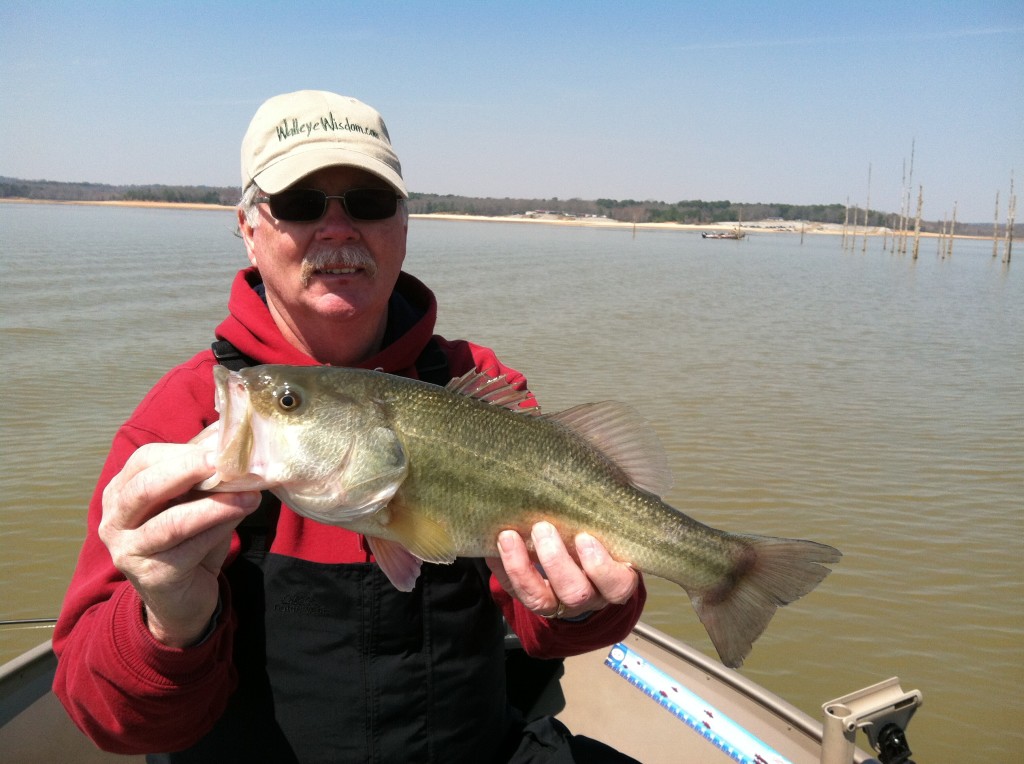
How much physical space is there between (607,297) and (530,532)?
27148 millimetres

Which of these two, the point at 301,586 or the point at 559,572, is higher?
the point at 559,572

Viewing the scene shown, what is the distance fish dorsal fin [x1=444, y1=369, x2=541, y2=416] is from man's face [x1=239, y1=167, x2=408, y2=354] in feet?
2.15

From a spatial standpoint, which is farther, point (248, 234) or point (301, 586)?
point (248, 234)

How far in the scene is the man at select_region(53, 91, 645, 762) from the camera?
2.22m

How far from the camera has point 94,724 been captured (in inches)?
94.1

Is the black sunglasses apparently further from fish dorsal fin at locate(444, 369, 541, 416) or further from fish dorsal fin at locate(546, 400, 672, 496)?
fish dorsal fin at locate(546, 400, 672, 496)

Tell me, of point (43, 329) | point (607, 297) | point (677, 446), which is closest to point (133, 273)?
point (43, 329)

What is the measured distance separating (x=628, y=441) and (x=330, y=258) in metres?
1.34

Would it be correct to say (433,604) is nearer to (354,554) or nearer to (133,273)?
(354,554)

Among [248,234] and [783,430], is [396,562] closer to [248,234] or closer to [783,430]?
[248,234]

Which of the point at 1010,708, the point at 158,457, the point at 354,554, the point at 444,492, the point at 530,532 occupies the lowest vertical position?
the point at 1010,708

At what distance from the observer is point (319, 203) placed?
2988mm

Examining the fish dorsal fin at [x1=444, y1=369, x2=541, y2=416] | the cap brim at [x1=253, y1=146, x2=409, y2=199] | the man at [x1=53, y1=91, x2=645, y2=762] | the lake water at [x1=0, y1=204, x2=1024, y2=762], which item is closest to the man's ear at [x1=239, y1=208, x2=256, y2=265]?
the man at [x1=53, y1=91, x2=645, y2=762]

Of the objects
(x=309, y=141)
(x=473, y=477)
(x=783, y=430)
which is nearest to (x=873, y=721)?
(x=473, y=477)
